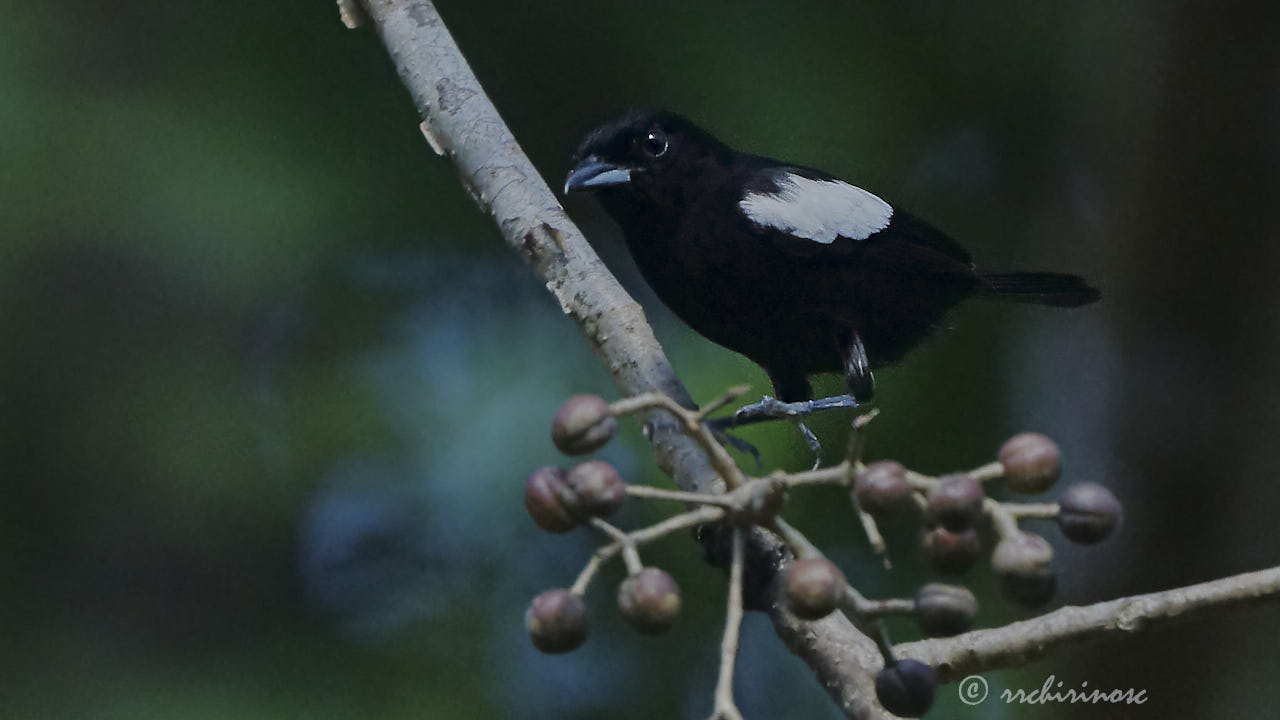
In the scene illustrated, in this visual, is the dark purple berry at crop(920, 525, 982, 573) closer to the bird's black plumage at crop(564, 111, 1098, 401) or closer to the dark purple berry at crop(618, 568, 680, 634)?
the dark purple berry at crop(618, 568, 680, 634)

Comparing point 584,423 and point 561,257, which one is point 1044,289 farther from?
point 584,423

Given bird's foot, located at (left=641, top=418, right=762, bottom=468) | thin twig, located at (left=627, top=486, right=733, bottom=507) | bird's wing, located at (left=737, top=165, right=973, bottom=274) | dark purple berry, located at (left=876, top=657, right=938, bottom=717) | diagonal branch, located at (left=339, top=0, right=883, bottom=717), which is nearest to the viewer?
thin twig, located at (left=627, top=486, right=733, bottom=507)

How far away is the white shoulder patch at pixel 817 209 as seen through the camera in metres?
1.71

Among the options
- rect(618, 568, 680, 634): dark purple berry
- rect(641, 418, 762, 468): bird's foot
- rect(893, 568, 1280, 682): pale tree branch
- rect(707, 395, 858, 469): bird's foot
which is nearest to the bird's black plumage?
rect(707, 395, 858, 469): bird's foot

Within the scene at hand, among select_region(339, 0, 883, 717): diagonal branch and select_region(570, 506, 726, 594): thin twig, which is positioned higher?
select_region(339, 0, 883, 717): diagonal branch

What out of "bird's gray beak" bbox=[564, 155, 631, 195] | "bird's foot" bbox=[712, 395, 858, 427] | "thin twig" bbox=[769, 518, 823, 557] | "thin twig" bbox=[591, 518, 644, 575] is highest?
"bird's gray beak" bbox=[564, 155, 631, 195]

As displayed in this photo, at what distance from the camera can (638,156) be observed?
1.80 meters

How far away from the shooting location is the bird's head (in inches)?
69.6

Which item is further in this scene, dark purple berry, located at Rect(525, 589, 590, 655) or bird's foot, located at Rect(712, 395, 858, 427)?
bird's foot, located at Rect(712, 395, 858, 427)

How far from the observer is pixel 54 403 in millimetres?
2781

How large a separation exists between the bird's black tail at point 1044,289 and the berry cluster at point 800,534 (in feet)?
2.81

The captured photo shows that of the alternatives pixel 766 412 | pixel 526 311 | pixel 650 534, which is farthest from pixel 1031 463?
pixel 526 311

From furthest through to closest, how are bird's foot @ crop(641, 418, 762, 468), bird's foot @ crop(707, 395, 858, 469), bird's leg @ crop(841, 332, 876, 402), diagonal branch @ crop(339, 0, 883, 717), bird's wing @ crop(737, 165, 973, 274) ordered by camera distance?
bird's wing @ crop(737, 165, 973, 274)
bird's leg @ crop(841, 332, 876, 402)
bird's foot @ crop(707, 395, 858, 469)
bird's foot @ crop(641, 418, 762, 468)
diagonal branch @ crop(339, 0, 883, 717)

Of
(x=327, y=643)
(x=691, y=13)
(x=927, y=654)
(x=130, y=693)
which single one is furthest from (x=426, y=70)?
(x=130, y=693)
